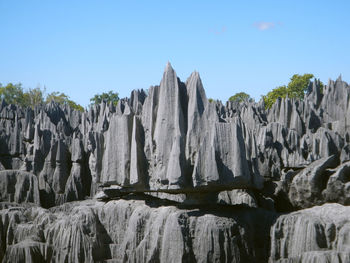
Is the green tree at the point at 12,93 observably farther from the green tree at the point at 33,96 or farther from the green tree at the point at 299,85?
the green tree at the point at 299,85

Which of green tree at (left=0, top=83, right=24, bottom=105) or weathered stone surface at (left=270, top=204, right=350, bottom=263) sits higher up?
green tree at (left=0, top=83, right=24, bottom=105)

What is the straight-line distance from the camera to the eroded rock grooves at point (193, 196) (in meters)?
11.5

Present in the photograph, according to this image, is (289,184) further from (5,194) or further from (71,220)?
(5,194)

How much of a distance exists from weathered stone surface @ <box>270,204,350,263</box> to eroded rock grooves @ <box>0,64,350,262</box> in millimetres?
23

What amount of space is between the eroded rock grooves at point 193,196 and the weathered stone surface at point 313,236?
0.9 inches

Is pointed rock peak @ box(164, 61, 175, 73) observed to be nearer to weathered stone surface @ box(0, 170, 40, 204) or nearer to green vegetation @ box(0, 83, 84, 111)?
weathered stone surface @ box(0, 170, 40, 204)

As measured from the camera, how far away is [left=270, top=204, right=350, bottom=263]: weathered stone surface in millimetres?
10117

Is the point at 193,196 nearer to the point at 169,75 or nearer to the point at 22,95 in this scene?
the point at 169,75

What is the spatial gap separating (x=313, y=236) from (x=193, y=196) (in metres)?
3.25

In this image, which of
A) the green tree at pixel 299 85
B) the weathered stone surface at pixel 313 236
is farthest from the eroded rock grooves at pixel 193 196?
the green tree at pixel 299 85

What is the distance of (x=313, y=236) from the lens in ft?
35.1

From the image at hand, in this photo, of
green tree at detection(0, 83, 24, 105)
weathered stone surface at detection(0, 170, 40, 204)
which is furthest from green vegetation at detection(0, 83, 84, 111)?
weathered stone surface at detection(0, 170, 40, 204)

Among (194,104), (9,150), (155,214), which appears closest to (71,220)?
(155,214)

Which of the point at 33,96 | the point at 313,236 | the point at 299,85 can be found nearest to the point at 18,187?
the point at 313,236
